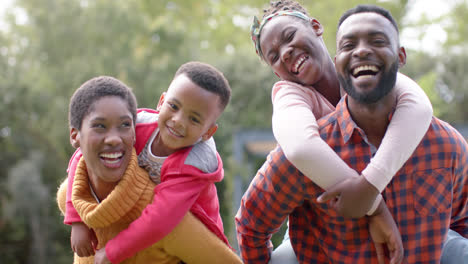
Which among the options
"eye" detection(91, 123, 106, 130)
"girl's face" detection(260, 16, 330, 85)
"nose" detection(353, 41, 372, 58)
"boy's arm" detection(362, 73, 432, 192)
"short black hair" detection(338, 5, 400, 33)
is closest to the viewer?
"boy's arm" detection(362, 73, 432, 192)

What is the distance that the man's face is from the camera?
5.98ft

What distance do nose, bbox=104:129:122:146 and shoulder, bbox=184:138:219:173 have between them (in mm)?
280

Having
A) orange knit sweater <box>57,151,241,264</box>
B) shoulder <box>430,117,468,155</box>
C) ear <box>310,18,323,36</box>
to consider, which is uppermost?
ear <box>310,18,323,36</box>

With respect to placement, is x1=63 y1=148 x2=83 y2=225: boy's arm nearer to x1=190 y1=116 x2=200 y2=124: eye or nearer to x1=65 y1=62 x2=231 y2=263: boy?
x1=65 y1=62 x2=231 y2=263: boy

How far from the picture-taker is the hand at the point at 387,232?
5.86 feet

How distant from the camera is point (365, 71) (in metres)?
1.84

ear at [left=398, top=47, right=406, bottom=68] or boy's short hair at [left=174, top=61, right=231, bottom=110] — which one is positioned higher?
ear at [left=398, top=47, right=406, bottom=68]

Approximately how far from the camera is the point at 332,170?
5.69 ft

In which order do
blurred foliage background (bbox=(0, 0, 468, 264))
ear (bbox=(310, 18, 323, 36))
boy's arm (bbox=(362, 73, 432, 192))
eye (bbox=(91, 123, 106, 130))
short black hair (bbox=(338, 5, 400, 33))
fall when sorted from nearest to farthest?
boy's arm (bbox=(362, 73, 432, 192)) → short black hair (bbox=(338, 5, 400, 33)) → eye (bbox=(91, 123, 106, 130)) → ear (bbox=(310, 18, 323, 36)) → blurred foliage background (bbox=(0, 0, 468, 264))

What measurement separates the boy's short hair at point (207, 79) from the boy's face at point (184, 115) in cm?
2

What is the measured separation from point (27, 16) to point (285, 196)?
33.7 ft

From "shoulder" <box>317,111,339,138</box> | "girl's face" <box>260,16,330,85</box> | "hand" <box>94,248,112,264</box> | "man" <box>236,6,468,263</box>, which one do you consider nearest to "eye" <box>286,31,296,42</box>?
"girl's face" <box>260,16,330,85</box>

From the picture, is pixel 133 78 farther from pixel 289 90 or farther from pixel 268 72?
pixel 289 90

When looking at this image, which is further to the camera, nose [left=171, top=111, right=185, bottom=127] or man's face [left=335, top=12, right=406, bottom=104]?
nose [left=171, top=111, right=185, bottom=127]
